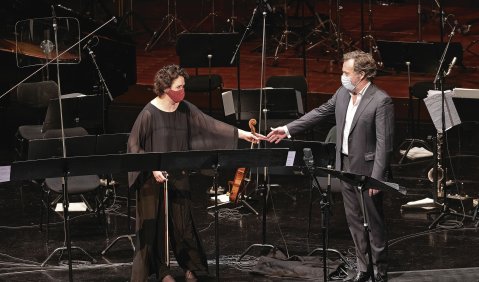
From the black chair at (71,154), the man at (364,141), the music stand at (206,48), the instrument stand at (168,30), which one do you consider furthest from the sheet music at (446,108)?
the instrument stand at (168,30)

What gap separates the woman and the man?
71cm

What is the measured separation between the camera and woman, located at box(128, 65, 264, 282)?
7.80 m

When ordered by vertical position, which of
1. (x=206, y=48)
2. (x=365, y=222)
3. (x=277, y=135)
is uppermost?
(x=206, y=48)

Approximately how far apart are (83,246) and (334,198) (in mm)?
2648

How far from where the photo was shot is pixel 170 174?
26.0 ft

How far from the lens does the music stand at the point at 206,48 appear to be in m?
11.6

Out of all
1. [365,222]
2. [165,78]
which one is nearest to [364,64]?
[365,222]

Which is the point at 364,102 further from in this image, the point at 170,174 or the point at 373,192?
the point at 170,174

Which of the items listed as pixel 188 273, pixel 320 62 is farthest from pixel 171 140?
pixel 320 62

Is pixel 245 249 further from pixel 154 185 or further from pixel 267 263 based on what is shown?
pixel 154 185

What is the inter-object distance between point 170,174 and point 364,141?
1480 mm

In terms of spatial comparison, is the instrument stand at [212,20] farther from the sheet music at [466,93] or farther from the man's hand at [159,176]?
the man's hand at [159,176]

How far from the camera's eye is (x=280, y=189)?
10.7m

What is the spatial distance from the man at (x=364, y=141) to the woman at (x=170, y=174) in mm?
711
